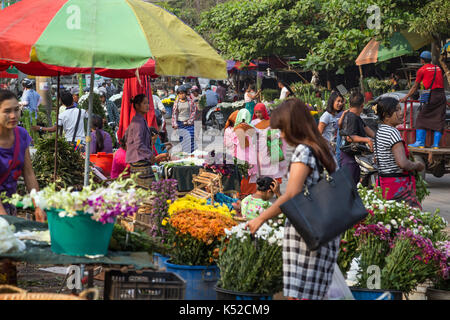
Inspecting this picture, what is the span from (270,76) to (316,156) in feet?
108

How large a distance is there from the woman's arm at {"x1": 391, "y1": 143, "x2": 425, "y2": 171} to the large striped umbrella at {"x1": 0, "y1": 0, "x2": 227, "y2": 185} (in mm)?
2025

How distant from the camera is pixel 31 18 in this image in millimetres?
5512

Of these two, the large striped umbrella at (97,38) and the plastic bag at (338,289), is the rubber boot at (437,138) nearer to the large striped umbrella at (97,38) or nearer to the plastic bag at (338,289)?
the large striped umbrella at (97,38)

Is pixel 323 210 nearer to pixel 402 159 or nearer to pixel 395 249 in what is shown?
pixel 395 249

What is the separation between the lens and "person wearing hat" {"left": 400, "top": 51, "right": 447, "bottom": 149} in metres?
12.7

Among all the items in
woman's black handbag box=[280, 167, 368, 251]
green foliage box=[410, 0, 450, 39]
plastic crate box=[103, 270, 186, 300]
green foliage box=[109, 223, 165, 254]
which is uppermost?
green foliage box=[410, 0, 450, 39]

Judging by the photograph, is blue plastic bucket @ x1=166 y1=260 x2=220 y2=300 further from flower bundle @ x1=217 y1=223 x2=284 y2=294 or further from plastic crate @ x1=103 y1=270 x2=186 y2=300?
plastic crate @ x1=103 y1=270 x2=186 y2=300

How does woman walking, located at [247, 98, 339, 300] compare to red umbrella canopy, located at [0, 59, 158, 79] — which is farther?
red umbrella canopy, located at [0, 59, 158, 79]

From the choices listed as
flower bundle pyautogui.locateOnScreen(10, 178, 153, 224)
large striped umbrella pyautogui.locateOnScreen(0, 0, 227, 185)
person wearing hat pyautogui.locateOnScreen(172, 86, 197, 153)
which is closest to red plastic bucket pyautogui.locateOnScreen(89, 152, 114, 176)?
large striped umbrella pyautogui.locateOnScreen(0, 0, 227, 185)

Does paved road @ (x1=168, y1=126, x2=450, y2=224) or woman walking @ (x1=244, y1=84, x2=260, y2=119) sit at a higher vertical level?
woman walking @ (x1=244, y1=84, x2=260, y2=119)

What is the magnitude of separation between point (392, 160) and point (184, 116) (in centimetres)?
1015

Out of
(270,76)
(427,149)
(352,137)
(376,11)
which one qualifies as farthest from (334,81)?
(352,137)

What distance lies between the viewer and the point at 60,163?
8.48 metres
